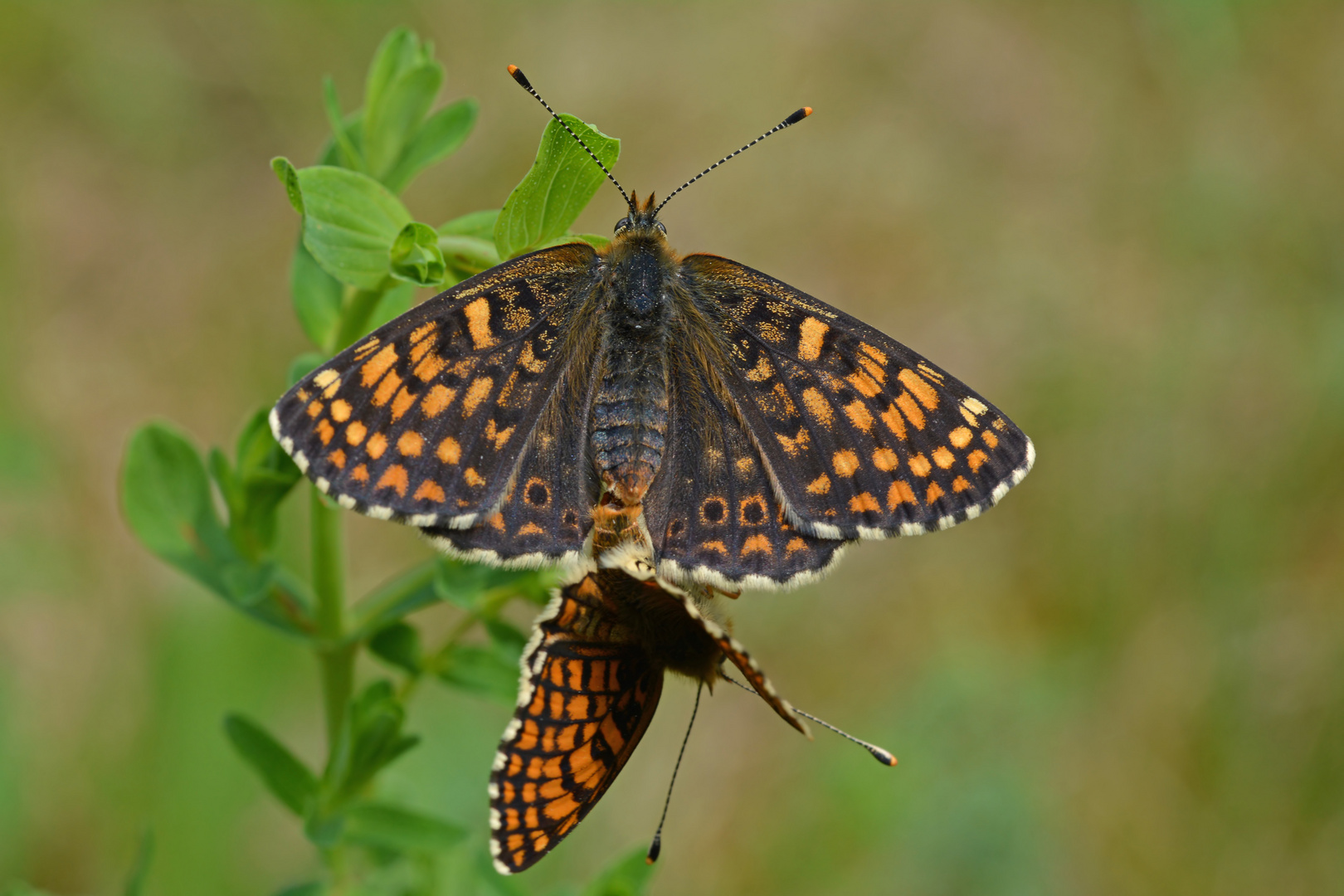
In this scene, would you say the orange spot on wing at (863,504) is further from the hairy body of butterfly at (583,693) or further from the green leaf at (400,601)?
the green leaf at (400,601)

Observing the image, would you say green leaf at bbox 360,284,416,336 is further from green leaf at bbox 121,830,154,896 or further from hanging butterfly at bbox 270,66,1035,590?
green leaf at bbox 121,830,154,896

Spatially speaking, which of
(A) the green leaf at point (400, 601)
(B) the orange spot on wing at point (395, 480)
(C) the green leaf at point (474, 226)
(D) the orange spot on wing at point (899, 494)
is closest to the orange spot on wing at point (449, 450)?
(B) the orange spot on wing at point (395, 480)

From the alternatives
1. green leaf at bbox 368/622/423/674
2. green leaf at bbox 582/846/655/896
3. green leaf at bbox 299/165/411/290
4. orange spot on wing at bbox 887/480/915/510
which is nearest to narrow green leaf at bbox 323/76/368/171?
green leaf at bbox 299/165/411/290

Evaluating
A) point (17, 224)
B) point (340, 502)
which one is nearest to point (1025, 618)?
point (340, 502)

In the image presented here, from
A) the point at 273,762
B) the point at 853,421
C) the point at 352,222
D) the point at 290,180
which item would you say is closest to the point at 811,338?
the point at 853,421

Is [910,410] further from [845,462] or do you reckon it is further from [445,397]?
[445,397]

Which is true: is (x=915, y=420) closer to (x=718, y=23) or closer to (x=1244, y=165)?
(x=1244, y=165)
